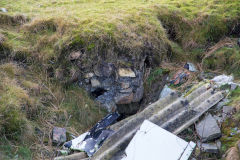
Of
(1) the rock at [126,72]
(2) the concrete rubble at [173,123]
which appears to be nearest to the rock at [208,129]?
(2) the concrete rubble at [173,123]

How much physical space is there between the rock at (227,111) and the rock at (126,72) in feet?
5.13

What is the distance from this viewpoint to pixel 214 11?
543 centimetres

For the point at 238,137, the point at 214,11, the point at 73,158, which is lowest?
the point at 73,158

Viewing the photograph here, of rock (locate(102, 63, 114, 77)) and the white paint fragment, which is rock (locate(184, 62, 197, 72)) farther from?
the white paint fragment

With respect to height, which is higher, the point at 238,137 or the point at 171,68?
the point at 171,68

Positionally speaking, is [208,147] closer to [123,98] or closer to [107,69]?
[123,98]

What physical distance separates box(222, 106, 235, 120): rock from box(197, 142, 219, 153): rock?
1.64ft

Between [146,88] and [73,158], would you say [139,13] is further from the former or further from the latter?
[73,158]

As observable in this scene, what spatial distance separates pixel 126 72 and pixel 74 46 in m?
1.03

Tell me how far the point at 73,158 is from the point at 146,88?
198 centimetres

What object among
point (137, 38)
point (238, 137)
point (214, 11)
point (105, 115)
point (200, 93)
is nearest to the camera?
point (238, 137)

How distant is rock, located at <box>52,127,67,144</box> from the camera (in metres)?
3.36

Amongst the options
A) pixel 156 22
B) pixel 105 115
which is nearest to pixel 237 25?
pixel 156 22

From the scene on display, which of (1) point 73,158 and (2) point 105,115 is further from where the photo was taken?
(2) point 105,115
